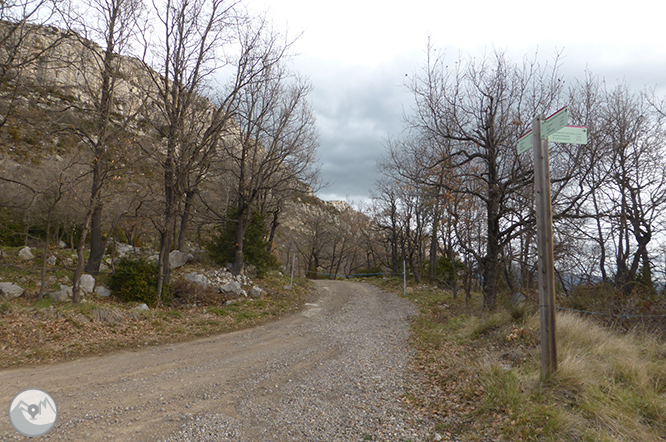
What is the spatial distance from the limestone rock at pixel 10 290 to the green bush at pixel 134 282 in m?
2.17

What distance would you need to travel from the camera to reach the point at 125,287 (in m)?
10.7

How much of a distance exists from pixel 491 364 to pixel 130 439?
16.1 feet

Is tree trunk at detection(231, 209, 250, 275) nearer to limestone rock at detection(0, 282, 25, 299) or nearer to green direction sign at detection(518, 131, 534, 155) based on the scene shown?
limestone rock at detection(0, 282, 25, 299)

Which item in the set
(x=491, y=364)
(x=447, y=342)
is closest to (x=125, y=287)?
(x=447, y=342)

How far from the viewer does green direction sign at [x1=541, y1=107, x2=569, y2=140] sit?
4.42 meters

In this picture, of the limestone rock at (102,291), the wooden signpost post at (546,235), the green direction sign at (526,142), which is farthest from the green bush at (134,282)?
the green direction sign at (526,142)

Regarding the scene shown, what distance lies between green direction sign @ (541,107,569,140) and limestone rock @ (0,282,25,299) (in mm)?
12813

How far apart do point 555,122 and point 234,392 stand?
560 cm

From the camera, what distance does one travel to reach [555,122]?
4551 millimetres

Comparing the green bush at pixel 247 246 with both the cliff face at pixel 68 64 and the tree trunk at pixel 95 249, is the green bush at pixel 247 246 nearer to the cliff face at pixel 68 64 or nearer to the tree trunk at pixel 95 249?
the tree trunk at pixel 95 249

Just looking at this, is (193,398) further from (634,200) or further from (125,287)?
(634,200)

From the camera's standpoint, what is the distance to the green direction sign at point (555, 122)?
14.5ft

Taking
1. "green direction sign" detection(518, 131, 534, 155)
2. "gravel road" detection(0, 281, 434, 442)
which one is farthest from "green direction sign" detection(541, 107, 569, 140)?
"gravel road" detection(0, 281, 434, 442)

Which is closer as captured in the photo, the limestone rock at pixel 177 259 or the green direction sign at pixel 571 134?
the green direction sign at pixel 571 134
